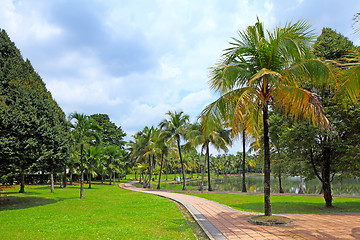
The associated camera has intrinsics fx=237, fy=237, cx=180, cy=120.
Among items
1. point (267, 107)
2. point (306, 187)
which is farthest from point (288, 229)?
point (306, 187)

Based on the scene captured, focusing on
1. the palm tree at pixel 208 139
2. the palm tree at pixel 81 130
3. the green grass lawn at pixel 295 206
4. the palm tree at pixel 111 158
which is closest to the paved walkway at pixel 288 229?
the green grass lawn at pixel 295 206

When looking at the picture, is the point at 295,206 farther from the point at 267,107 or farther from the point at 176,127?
the point at 176,127

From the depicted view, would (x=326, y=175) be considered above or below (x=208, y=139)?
below

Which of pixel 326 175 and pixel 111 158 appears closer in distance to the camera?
pixel 326 175

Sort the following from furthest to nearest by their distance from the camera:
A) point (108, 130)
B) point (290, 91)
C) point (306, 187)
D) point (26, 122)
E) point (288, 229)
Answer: point (108, 130), point (306, 187), point (26, 122), point (290, 91), point (288, 229)

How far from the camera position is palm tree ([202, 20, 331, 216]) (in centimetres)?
857

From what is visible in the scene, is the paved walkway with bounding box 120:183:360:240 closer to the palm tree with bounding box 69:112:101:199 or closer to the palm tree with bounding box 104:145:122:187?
the palm tree with bounding box 69:112:101:199

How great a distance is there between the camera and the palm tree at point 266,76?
8.57 m

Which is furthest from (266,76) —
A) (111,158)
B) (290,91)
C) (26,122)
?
(111,158)

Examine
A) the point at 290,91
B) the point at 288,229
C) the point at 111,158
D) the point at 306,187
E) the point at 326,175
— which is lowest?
the point at 306,187

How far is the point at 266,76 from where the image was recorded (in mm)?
9180

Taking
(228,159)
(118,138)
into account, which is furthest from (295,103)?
(228,159)

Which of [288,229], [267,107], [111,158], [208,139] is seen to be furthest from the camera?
[111,158]

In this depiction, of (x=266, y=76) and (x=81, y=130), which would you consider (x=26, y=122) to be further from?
(x=266, y=76)
